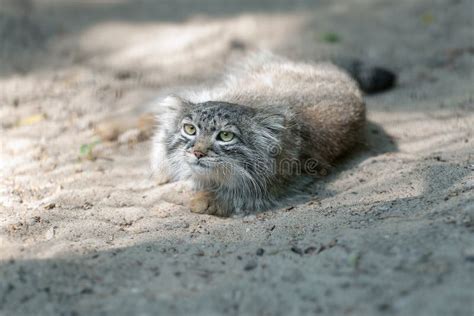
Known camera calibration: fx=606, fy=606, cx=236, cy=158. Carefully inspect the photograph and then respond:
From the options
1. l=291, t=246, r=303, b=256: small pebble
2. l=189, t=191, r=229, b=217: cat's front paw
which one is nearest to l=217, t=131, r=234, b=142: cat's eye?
l=189, t=191, r=229, b=217: cat's front paw

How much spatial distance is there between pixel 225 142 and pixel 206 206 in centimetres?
59

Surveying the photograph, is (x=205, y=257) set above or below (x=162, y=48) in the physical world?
below

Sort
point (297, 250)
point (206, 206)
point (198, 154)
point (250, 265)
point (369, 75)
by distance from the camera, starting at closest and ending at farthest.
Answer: point (250, 265) → point (297, 250) → point (198, 154) → point (206, 206) → point (369, 75)

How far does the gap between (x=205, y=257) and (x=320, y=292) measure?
3.26ft

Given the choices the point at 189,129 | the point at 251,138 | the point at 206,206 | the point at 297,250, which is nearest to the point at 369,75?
the point at 251,138

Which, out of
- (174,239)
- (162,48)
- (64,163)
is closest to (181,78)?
(162,48)

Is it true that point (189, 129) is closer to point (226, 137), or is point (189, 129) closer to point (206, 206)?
point (226, 137)

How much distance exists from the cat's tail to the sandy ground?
194 millimetres

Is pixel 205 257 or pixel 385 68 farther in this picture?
pixel 385 68

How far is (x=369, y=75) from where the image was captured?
24.6ft

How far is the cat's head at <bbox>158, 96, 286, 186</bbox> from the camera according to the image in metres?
5.16

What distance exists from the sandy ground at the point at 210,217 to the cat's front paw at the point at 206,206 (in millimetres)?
175

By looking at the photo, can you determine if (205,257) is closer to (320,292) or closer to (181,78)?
(320,292)

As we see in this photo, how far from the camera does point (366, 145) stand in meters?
6.54
